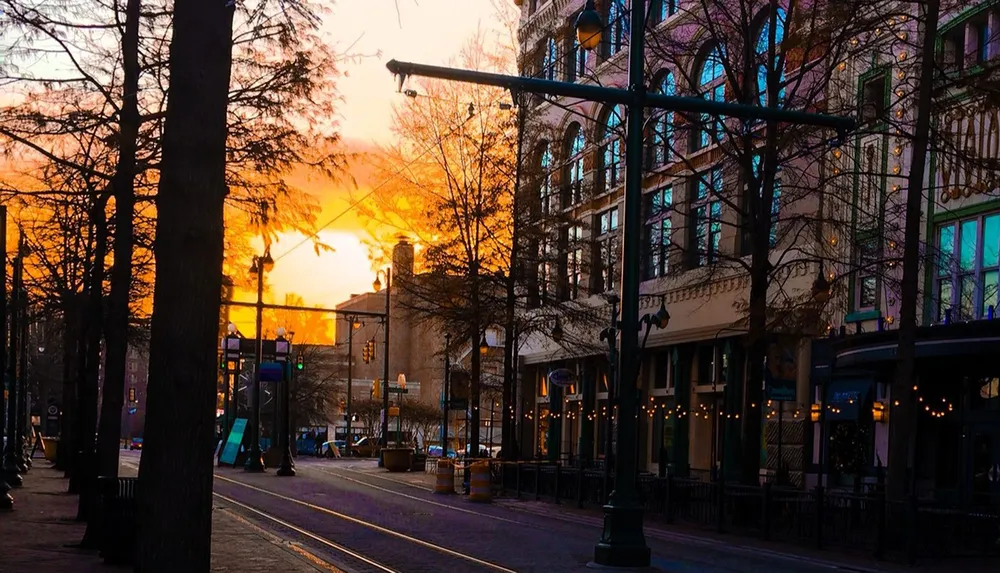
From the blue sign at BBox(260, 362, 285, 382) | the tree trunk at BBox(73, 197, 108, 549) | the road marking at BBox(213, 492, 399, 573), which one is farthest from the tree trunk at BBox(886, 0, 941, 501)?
the blue sign at BBox(260, 362, 285, 382)

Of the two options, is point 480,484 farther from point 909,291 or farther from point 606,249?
point 909,291

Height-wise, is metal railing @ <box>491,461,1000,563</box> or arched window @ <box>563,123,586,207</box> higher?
arched window @ <box>563,123,586,207</box>

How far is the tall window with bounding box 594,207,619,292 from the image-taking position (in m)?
40.8

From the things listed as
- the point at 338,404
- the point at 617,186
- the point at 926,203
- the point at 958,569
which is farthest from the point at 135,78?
the point at 338,404

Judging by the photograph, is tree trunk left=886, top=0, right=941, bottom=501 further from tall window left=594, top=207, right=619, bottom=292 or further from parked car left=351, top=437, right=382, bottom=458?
parked car left=351, top=437, right=382, bottom=458

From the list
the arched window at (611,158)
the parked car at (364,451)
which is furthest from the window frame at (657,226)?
the parked car at (364,451)

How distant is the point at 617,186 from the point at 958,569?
90.3ft

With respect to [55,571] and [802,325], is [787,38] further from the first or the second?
[55,571]

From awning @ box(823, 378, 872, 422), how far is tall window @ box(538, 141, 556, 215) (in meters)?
10.6

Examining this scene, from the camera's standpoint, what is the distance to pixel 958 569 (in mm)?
18641

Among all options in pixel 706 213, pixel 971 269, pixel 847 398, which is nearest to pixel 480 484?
pixel 847 398

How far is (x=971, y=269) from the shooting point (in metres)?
27.2

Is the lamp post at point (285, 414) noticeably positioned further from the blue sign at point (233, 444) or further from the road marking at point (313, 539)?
the road marking at point (313, 539)

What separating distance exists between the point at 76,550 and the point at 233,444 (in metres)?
37.4
